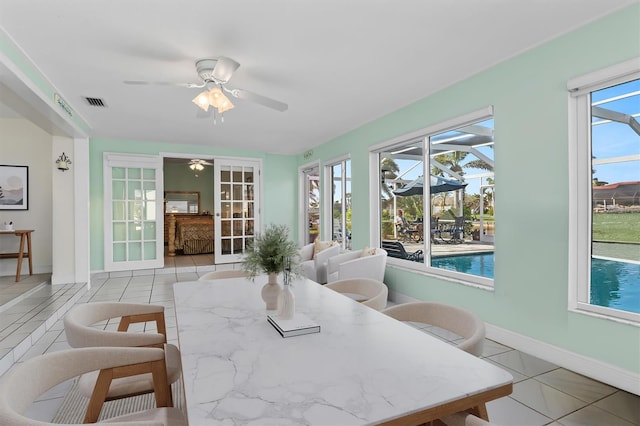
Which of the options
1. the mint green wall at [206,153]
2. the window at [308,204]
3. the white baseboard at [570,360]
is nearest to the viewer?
the white baseboard at [570,360]

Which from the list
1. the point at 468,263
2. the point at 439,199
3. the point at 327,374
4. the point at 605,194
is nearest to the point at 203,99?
the point at 327,374

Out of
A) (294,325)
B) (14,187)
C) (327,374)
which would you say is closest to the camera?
(327,374)

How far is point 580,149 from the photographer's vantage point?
99.7 inches

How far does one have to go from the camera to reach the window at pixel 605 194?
2393mm

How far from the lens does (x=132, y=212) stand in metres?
6.45

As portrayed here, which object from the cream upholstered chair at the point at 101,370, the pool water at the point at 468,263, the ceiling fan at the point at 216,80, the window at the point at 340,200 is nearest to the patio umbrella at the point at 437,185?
the pool water at the point at 468,263

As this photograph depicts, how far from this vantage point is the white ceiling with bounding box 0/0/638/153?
223 centimetres

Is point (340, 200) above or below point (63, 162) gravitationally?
below

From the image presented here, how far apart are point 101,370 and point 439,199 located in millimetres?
3903

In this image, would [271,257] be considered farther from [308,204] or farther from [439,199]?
[308,204]

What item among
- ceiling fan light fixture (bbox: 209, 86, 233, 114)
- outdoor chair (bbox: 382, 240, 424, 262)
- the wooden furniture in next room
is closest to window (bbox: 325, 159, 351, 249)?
outdoor chair (bbox: 382, 240, 424, 262)

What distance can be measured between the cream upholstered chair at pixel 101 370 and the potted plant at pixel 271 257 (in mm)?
532

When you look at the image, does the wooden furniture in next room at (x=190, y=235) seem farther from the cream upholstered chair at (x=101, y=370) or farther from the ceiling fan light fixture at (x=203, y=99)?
the cream upholstered chair at (x=101, y=370)

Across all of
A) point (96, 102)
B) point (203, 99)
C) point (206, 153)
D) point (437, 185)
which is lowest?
point (437, 185)
